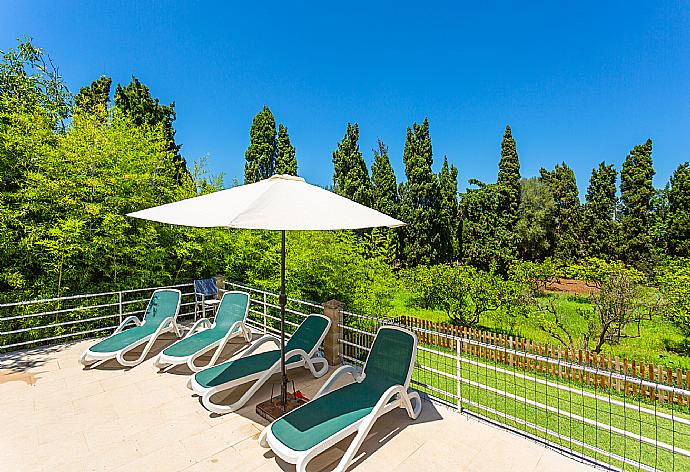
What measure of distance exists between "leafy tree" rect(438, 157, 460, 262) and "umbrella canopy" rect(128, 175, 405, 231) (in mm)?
17997

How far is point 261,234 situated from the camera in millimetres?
8797

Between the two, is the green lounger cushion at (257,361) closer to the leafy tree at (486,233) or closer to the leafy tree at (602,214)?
the leafy tree at (486,233)

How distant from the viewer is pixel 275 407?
12.5ft

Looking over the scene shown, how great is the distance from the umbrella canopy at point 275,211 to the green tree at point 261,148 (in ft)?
69.7

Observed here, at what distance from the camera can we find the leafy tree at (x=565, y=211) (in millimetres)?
24031

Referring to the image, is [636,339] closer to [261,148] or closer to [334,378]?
[334,378]

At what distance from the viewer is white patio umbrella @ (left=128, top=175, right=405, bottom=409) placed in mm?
2896

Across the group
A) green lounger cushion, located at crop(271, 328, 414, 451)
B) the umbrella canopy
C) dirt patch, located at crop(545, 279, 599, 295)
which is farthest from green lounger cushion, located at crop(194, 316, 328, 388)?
dirt patch, located at crop(545, 279, 599, 295)

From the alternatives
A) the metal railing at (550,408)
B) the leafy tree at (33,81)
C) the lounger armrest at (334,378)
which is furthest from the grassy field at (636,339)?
the leafy tree at (33,81)

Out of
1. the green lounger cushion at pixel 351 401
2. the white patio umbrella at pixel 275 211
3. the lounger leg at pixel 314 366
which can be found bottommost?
the lounger leg at pixel 314 366

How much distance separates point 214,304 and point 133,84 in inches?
464

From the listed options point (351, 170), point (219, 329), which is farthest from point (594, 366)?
point (351, 170)

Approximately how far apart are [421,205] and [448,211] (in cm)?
210

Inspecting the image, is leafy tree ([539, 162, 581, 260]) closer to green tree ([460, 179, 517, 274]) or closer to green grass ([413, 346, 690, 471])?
green tree ([460, 179, 517, 274])
